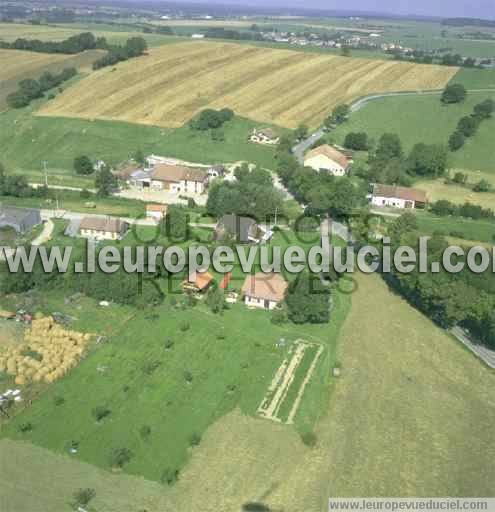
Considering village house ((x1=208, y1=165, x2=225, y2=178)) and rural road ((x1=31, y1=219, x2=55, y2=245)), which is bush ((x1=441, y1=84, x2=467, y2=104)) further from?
rural road ((x1=31, y1=219, x2=55, y2=245))

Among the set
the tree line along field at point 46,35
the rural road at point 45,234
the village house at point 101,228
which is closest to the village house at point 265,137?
the village house at point 101,228

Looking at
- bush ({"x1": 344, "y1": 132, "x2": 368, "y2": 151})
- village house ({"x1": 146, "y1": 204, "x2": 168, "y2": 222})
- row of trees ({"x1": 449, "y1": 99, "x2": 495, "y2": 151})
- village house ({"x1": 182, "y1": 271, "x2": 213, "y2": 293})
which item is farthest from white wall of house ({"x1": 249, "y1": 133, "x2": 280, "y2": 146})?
village house ({"x1": 182, "y1": 271, "x2": 213, "y2": 293})

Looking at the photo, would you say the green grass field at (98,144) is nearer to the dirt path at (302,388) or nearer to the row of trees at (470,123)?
the row of trees at (470,123)

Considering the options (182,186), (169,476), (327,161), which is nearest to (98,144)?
(182,186)

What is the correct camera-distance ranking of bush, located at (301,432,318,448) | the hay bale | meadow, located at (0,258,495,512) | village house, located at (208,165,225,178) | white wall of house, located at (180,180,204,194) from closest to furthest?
meadow, located at (0,258,495,512) → bush, located at (301,432,318,448) → the hay bale → white wall of house, located at (180,180,204,194) → village house, located at (208,165,225,178)

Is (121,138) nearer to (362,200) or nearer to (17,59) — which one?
(362,200)

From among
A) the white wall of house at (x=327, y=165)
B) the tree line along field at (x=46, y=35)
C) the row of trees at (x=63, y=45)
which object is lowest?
the white wall of house at (x=327, y=165)
